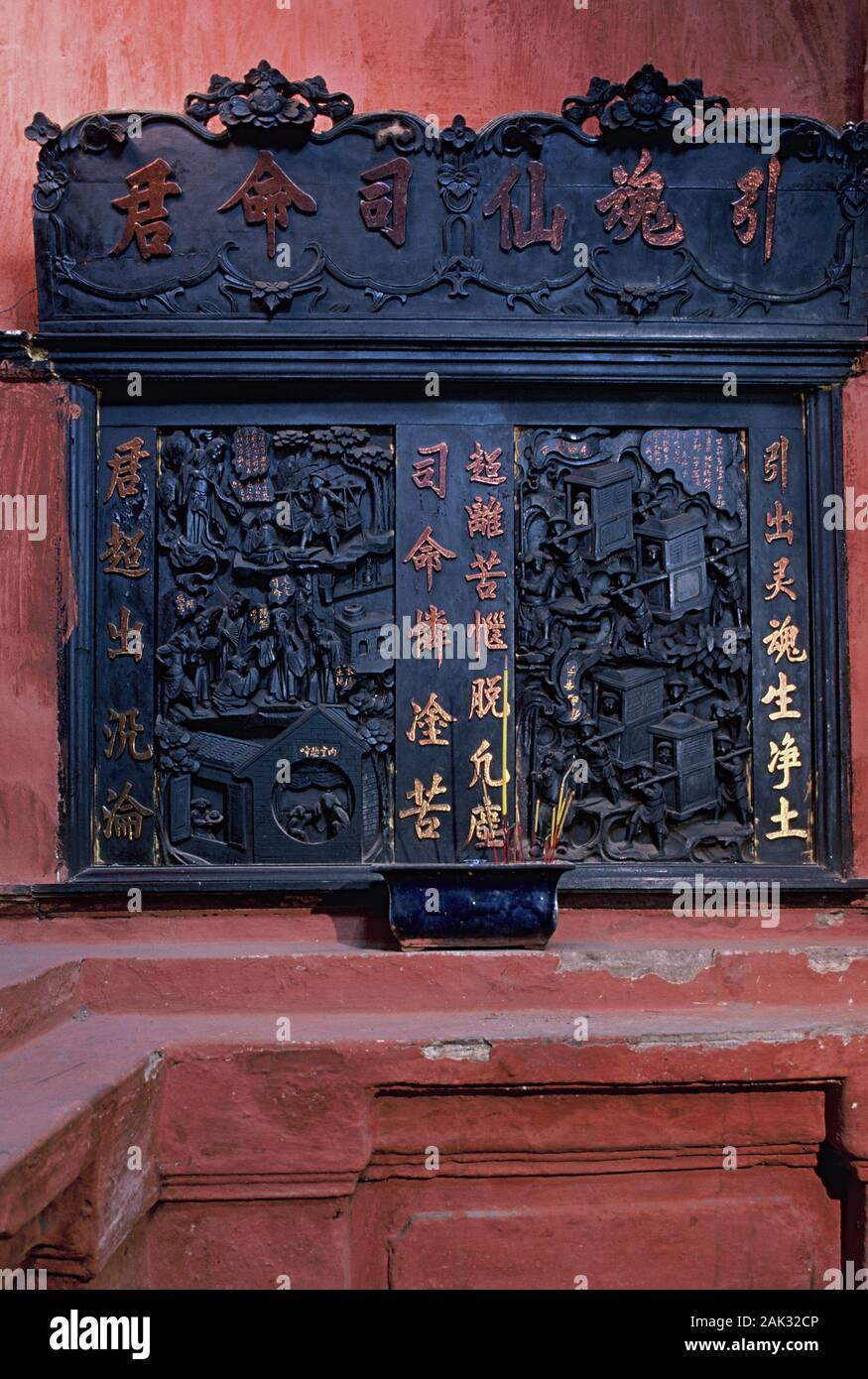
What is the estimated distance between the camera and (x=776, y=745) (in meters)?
3.92

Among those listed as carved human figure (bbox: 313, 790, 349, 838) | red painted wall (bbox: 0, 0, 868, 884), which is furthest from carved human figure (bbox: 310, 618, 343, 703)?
red painted wall (bbox: 0, 0, 868, 884)

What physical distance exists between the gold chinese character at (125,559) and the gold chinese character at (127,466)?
0.16 m

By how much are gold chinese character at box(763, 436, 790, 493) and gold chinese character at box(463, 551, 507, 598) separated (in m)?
0.98

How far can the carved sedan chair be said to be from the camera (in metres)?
3.83

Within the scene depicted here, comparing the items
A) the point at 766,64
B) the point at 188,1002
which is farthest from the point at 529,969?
the point at 766,64

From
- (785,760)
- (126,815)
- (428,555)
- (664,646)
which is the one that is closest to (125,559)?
(126,815)

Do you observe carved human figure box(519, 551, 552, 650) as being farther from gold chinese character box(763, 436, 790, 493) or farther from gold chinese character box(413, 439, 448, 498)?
gold chinese character box(763, 436, 790, 493)

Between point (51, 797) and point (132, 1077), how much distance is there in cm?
136

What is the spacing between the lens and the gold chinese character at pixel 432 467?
3.92 m

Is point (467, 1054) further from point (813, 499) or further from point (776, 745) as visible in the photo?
point (813, 499)

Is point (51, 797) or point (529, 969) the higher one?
point (51, 797)

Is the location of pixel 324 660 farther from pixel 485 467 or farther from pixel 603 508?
pixel 603 508

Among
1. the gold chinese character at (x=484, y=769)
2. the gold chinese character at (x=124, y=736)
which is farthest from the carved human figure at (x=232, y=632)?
the gold chinese character at (x=484, y=769)

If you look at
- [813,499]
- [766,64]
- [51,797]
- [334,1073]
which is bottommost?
[334,1073]
